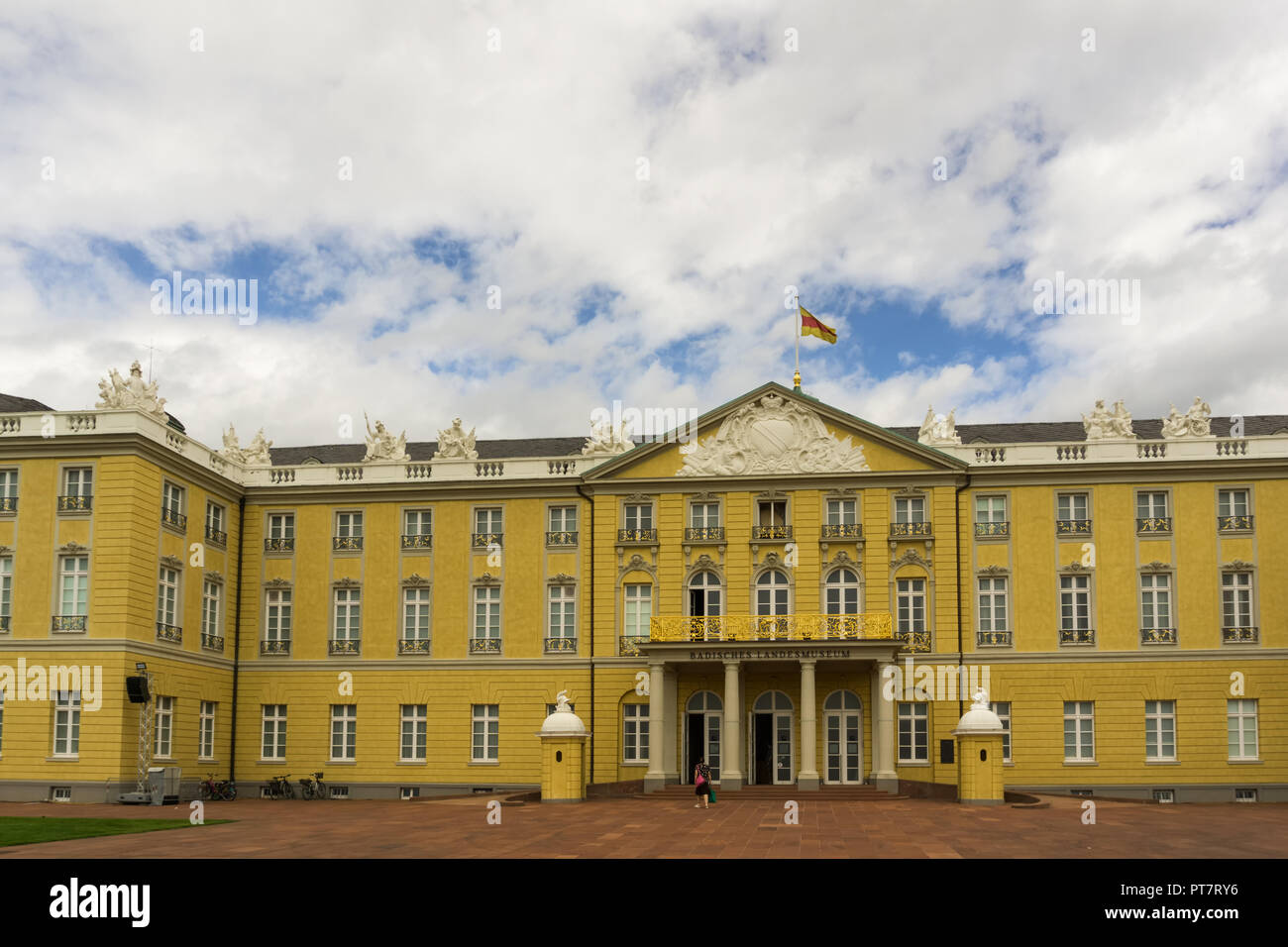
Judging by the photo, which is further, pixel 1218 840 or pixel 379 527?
pixel 379 527

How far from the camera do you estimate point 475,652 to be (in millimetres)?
49000

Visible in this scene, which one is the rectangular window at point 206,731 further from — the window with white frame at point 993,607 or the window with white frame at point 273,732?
the window with white frame at point 993,607

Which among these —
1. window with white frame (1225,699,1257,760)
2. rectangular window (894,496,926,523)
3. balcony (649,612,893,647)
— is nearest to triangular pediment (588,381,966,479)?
rectangular window (894,496,926,523)

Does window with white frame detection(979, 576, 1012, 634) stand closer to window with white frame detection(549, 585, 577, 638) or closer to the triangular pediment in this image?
the triangular pediment

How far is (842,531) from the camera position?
47281 millimetres

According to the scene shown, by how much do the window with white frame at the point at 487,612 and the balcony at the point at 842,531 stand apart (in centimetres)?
1173

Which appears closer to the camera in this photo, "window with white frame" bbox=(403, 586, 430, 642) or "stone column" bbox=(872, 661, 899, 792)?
"stone column" bbox=(872, 661, 899, 792)

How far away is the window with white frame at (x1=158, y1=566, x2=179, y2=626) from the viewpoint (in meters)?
43.8

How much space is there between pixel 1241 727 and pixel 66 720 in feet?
121

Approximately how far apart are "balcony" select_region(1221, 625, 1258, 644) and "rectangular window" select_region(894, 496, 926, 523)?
34.4 feet

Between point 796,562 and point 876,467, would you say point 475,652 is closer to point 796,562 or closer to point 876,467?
point 796,562

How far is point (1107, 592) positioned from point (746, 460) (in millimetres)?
12852

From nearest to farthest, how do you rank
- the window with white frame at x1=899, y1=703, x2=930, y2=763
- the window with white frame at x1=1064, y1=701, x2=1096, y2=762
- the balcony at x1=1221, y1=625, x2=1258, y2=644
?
the balcony at x1=1221, y1=625, x2=1258, y2=644 → the window with white frame at x1=1064, y1=701, x2=1096, y2=762 → the window with white frame at x1=899, y1=703, x2=930, y2=763
